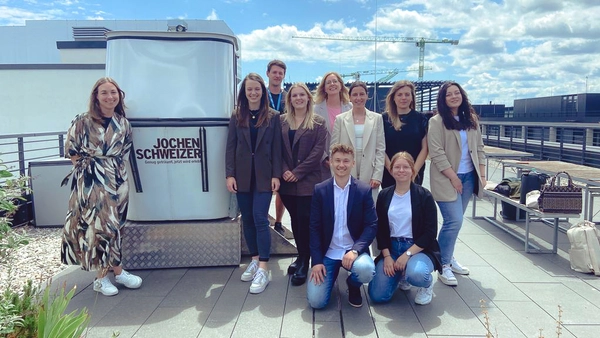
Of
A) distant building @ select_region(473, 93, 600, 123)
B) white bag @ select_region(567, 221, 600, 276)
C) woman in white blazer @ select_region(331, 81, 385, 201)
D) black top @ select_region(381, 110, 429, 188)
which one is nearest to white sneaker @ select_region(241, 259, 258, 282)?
woman in white blazer @ select_region(331, 81, 385, 201)

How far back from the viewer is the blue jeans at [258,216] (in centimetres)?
437

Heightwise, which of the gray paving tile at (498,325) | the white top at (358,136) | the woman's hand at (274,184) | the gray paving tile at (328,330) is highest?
the white top at (358,136)

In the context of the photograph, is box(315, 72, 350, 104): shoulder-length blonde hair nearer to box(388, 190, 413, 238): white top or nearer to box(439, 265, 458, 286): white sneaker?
box(388, 190, 413, 238): white top

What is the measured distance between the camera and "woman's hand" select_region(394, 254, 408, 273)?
374 cm

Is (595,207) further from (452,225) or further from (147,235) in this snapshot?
(147,235)

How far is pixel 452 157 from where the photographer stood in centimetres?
433

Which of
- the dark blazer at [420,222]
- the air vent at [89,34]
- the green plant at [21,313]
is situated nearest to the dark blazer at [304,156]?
the dark blazer at [420,222]

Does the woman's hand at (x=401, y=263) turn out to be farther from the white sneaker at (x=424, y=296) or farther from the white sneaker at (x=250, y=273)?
the white sneaker at (x=250, y=273)

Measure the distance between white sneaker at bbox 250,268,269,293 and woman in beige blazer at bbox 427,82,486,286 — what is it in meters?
1.69

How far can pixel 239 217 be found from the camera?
4.81 m

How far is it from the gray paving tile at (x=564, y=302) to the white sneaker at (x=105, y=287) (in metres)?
3.72

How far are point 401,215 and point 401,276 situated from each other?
54 centimetres

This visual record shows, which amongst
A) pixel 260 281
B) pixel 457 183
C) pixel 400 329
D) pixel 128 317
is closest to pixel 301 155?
pixel 260 281

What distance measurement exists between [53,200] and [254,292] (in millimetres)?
4057
